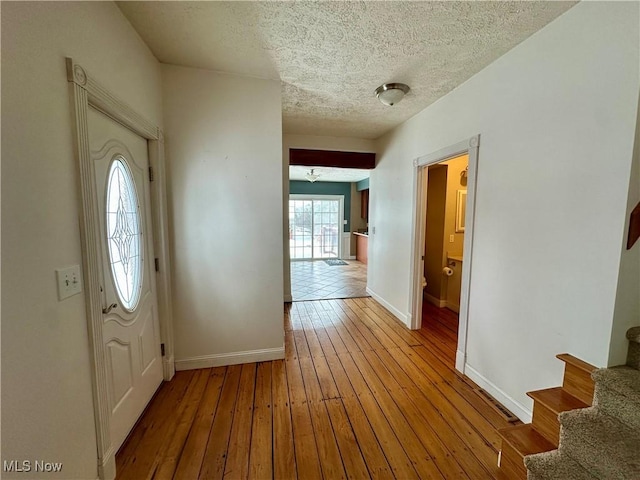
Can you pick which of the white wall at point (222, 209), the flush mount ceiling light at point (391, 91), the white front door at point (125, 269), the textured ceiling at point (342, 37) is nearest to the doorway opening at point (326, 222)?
the white wall at point (222, 209)


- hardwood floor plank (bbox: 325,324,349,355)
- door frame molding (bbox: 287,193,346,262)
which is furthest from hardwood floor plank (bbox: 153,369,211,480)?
door frame molding (bbox: 287,193,346,262)

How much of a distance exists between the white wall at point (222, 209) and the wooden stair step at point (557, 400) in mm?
1952

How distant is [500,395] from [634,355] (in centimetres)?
88

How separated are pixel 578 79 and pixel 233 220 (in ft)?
7.96

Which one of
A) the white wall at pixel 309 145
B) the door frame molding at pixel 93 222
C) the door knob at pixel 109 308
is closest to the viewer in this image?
the door frame molding at pixel 93 222

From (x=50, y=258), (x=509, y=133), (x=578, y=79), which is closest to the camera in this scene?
(x=50, y=258)

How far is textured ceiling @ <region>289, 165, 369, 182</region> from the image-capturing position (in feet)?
19.8

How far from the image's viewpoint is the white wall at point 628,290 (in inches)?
48.9

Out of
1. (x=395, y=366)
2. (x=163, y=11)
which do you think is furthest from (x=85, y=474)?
(x=163, y=11)

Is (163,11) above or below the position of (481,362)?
above

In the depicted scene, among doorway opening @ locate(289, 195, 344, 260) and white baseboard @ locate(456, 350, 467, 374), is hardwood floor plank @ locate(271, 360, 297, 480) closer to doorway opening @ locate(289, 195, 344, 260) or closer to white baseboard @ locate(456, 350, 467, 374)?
white baseboard @ locate(456, 350, 467, 374)

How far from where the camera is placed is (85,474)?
120cm

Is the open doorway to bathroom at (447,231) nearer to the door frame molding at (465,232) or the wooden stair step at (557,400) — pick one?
the door frame molding at (465,232)

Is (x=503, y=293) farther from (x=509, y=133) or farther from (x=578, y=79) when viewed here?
(x=578, y=79)
